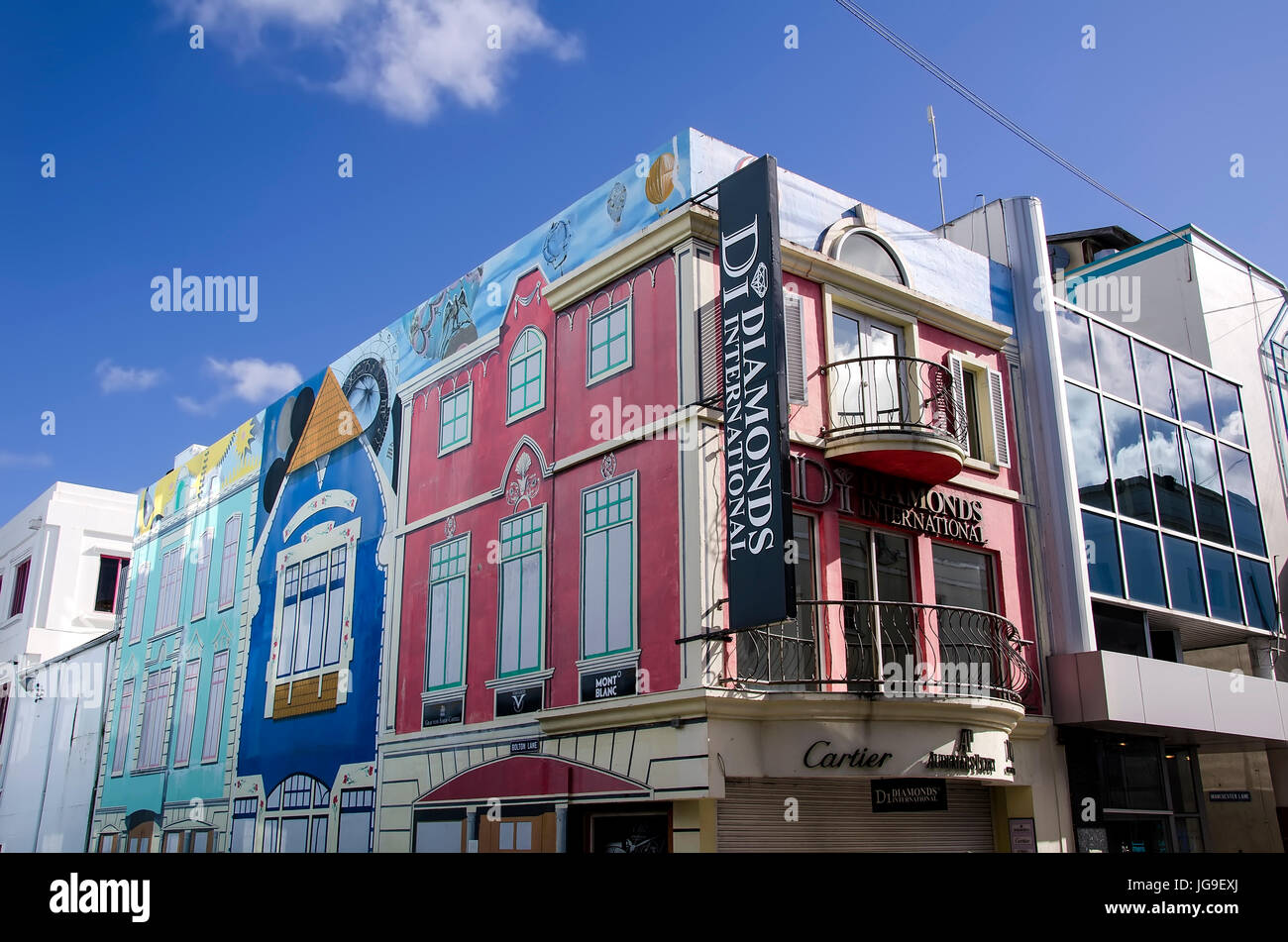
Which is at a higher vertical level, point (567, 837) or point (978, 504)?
point (978, 504)

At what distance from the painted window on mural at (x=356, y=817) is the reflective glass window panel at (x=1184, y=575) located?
46.5 feet

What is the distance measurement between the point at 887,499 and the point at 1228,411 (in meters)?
10.2

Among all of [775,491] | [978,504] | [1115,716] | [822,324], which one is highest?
[822,324]

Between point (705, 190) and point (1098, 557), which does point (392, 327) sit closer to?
point (705, 190)

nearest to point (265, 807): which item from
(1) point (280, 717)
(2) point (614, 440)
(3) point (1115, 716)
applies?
(1) point (280, 717)

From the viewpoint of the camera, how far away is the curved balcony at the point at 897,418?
14930mm

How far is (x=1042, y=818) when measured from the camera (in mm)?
15945

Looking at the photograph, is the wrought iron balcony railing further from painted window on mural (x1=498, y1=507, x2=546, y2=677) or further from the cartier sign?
painted window on mural (x1=498, y1=507, x2=546, y2=677)

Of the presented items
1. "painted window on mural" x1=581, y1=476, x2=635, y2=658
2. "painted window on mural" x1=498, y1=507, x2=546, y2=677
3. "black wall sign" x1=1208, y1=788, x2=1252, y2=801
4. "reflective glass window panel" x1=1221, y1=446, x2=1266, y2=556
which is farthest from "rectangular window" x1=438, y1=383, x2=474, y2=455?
"black wall sign" x1=1208, y1=788, x2=1252, y2=801

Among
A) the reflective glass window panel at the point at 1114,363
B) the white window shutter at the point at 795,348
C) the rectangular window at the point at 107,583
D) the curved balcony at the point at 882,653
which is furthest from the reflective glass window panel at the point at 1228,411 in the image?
the rectangular window at the point at 107,583

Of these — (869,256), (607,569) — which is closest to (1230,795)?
(869,256)
